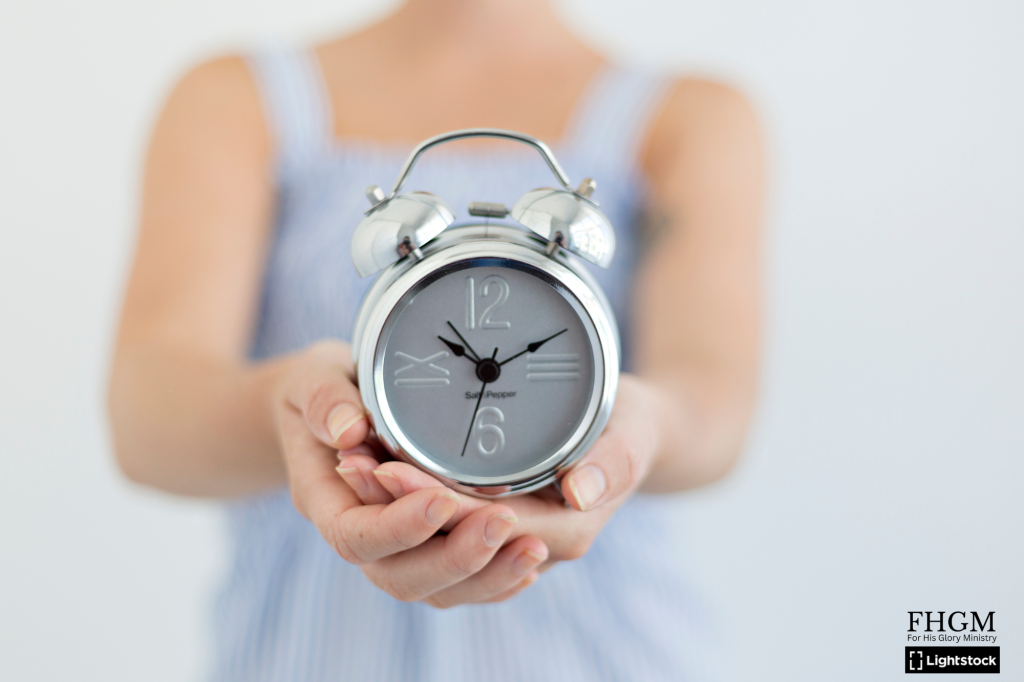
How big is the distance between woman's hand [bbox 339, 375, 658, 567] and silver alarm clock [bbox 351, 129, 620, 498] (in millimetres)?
24

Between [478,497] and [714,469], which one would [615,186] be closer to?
[714,469]

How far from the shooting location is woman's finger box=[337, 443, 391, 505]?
619mm

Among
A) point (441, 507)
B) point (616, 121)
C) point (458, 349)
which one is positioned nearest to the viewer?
point (441, 507)

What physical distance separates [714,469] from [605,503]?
35 centimetres

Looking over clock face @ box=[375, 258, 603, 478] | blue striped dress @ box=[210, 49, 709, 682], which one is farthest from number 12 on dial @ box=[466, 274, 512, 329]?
blue striped dress @ box=[210, 49, 709, 682]

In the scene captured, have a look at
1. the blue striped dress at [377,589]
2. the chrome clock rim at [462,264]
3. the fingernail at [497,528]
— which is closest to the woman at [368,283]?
the blue striped dress at [377,589]

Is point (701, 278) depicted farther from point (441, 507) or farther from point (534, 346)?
point (441, 507)

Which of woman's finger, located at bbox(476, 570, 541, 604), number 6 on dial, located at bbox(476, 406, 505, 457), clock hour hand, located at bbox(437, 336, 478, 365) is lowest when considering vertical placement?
woman's finger, located at bbox(476, 570, 541, 604)

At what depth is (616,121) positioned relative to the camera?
3.54ft

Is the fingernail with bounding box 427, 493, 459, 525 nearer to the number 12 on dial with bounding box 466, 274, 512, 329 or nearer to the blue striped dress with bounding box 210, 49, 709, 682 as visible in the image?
the number 12 on dial with bounding box 466, 274, 512, 329
